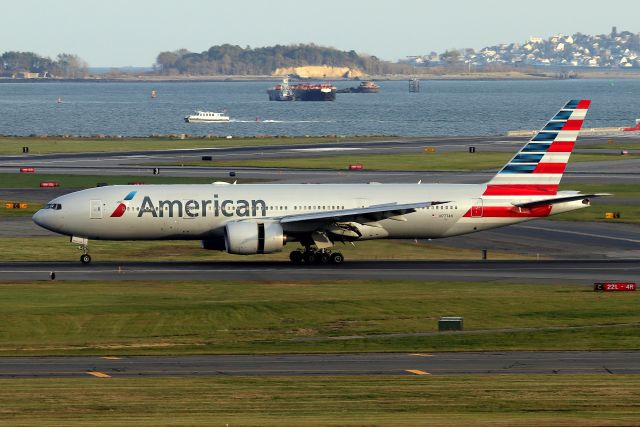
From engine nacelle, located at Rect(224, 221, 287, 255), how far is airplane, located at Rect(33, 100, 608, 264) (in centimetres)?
6

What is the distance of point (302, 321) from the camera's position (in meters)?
46.7

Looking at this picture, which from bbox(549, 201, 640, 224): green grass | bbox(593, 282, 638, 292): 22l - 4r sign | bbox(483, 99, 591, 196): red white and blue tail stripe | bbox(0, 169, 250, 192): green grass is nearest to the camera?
bbox(593, 282, 638, 292): 22l - 4r sign

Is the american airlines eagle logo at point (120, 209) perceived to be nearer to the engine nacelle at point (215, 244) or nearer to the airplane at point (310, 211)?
the airplane at point (310, 211)

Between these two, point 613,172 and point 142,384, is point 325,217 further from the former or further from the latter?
point 613,172

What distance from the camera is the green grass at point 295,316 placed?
4181cm

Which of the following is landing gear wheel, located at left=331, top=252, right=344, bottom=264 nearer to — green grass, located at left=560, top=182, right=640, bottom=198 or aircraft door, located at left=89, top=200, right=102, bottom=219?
aircraft door, located at left=89, top=200, right=102, bottom=219

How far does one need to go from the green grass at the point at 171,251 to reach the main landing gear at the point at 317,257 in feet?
8.63

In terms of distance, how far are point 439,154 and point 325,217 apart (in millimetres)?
77546

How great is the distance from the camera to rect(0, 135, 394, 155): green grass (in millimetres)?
147375

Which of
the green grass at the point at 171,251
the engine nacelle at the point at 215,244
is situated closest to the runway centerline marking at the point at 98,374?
the engine nacelle at the point at 215,244

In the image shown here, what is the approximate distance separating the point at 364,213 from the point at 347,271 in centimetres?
324

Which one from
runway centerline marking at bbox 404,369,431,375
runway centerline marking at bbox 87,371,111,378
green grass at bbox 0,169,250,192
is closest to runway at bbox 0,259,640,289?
runway centerline marking at bbox 404,369,431,375

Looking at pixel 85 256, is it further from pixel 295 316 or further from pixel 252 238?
pixel 295 316

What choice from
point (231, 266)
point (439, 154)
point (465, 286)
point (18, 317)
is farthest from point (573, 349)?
point (439, 154)
